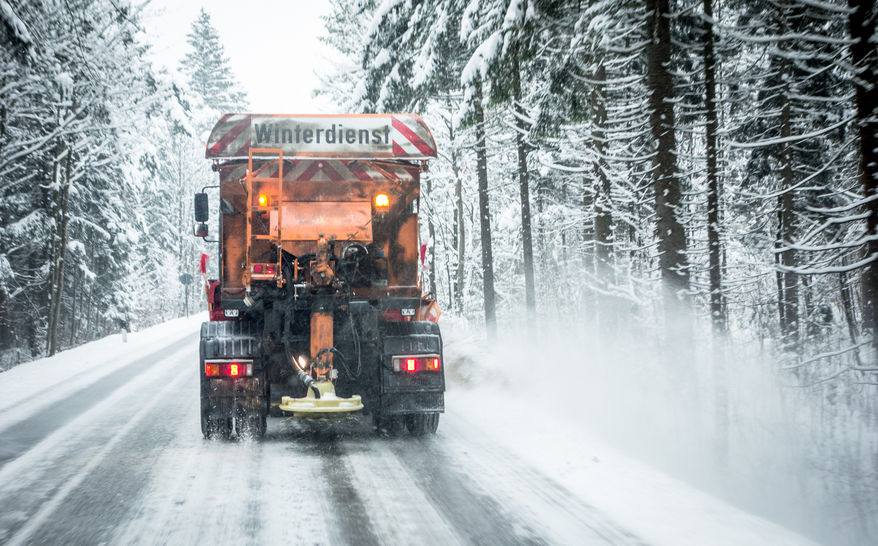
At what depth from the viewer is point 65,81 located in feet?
53.5

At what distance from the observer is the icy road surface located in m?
4.36

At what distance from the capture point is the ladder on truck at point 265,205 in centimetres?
700

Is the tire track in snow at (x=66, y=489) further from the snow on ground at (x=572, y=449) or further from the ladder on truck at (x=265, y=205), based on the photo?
the snow on ground at (x=572, y=449)

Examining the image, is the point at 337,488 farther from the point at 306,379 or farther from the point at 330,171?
the point at 330,171

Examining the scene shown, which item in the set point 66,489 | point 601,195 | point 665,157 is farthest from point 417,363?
point 601,195

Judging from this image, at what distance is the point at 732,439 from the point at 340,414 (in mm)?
4023

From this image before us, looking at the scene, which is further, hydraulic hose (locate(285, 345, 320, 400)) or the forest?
hydraulic hose (locate(285, 345, 320, 400))

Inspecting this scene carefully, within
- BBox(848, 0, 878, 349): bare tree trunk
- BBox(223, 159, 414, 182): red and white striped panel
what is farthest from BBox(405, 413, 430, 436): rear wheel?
BBox(848, 0, 878, 349): bare tree trunk

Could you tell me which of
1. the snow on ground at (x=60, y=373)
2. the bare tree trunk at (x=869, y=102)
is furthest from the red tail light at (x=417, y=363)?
the snow on ground at (x=60, y=373)

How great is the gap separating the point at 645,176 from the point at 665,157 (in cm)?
452

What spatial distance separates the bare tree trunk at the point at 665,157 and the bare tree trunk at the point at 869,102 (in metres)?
2.73

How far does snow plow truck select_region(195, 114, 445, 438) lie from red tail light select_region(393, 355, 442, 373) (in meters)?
0.01

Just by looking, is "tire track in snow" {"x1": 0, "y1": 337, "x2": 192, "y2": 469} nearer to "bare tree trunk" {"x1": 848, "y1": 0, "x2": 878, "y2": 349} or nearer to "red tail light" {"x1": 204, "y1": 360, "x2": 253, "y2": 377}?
"red tail light" {"x1": 204, "y1": 360, "x2": 253, "y2": 377}

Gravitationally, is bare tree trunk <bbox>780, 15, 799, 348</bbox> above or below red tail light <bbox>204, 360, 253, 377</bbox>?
above
